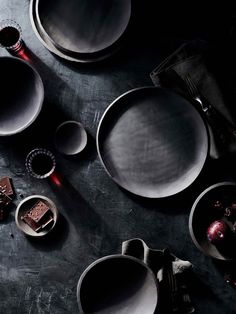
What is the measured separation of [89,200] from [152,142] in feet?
1.19

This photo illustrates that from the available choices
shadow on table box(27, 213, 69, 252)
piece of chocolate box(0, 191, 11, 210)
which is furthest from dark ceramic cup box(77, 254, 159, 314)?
piece of chocolate box(0, 191, 11, 210)

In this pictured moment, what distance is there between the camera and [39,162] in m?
2.47

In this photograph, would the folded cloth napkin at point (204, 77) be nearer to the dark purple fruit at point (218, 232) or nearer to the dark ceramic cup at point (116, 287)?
the dark purple fruit at point (218, 232)

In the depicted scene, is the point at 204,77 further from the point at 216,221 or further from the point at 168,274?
the point at 168,274

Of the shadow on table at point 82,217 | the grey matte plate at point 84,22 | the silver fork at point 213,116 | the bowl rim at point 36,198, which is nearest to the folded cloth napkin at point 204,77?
the silver fork at point 213,116

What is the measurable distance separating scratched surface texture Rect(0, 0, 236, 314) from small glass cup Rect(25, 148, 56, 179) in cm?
4

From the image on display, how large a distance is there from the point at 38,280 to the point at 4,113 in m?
0.73

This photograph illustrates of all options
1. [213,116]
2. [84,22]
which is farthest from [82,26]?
[213,116]

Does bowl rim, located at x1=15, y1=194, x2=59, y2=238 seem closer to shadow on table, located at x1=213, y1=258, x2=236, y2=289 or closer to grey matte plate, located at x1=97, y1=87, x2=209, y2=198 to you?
grey matte plate, located at x1=97, y1=87, x2=209, y2=198

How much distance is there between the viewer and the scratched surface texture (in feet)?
7.73

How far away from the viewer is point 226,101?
7.80 ft

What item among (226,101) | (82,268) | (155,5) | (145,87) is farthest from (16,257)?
(155,5)

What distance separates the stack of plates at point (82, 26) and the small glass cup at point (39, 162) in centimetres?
44

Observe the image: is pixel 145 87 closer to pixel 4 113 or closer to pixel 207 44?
pixel 207 44
